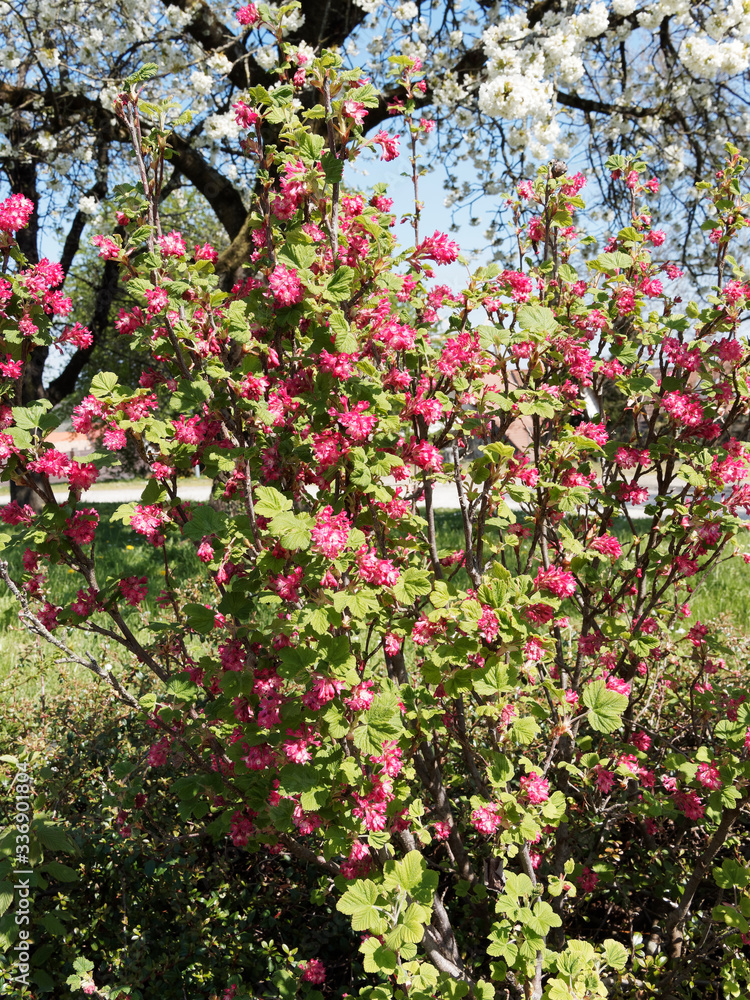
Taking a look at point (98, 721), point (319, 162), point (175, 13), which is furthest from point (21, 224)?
point (175, 13)

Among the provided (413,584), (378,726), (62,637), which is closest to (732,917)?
(378,726)

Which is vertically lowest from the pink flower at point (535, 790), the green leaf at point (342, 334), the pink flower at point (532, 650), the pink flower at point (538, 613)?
the pink flower at point (535, 790)

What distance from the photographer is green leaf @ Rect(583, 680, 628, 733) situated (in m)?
1.65

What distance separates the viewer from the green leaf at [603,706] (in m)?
1.65

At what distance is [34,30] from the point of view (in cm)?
742

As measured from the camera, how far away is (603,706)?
66.9 inches

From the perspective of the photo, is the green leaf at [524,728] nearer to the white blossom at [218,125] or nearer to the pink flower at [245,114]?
the pink flower at [245,114]

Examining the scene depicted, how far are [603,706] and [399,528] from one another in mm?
721

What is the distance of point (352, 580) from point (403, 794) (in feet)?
1.95

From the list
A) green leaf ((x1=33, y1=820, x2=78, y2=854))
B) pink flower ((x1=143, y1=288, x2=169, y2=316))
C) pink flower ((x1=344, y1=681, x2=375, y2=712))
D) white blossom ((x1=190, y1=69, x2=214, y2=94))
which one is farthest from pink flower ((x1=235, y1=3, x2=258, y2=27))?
→ white blossom ((x1=190, y1=69, x2=214, y2=94))

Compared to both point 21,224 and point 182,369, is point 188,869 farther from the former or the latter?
point 21,224

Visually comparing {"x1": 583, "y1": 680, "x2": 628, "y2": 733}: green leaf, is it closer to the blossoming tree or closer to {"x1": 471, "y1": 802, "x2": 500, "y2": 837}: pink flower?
{"x1": 471, "y1": 802, "x2": 500, "y2": 837}: pink flower

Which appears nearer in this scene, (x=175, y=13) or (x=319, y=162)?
(x=319, y=162)

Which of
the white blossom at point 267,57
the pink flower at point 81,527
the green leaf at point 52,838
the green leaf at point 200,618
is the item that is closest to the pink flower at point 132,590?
the pink flower at point 81,527
